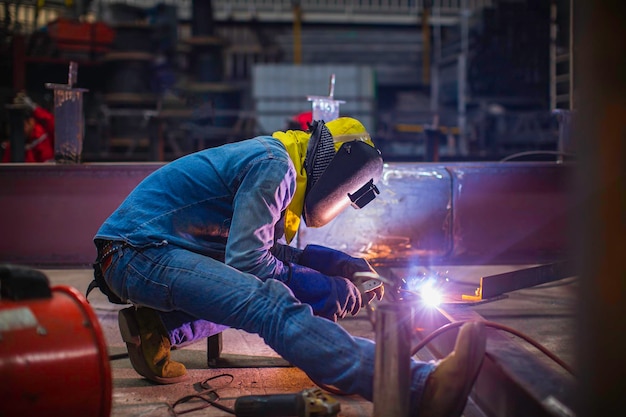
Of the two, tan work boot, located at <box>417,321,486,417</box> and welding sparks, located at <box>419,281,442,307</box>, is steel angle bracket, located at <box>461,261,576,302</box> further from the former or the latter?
tan work boot, located at <box>417,321,486,417</box>

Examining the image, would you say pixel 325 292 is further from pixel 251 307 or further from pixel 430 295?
pixel 430 295

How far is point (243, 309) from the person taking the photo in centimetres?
268

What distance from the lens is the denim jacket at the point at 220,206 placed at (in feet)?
9.10

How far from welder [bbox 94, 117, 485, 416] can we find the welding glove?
3cm

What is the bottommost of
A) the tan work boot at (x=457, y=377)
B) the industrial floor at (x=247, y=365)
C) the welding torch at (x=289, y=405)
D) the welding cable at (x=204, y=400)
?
the industrial floor at (x=247, y=365)

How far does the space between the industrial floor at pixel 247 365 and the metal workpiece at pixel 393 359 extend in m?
0.24

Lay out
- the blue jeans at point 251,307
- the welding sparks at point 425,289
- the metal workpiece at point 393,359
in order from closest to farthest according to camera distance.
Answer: the metal workpiece at point 393,359 → the blue jeans at point 251,307 → the welding sparks at point 425,289

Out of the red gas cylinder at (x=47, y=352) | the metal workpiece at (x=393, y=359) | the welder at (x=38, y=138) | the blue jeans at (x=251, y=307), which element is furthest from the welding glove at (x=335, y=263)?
the welder at (x=38, y=138)

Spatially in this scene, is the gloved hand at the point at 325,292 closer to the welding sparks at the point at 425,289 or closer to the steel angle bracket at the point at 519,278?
the welding sparks at the point at 425,289

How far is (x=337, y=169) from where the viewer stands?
2.93 m

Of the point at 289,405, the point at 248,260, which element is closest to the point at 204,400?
the point at 289,405

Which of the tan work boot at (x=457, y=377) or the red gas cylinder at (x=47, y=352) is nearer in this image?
the red gas cylinder at (x=47, y=352)

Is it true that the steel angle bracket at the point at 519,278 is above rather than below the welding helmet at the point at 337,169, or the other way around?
below

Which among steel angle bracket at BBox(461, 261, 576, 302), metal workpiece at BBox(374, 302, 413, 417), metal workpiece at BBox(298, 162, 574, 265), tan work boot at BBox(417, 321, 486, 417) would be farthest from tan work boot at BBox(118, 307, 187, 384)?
metal workpiece at BBox(298, 162, 574, 265)
